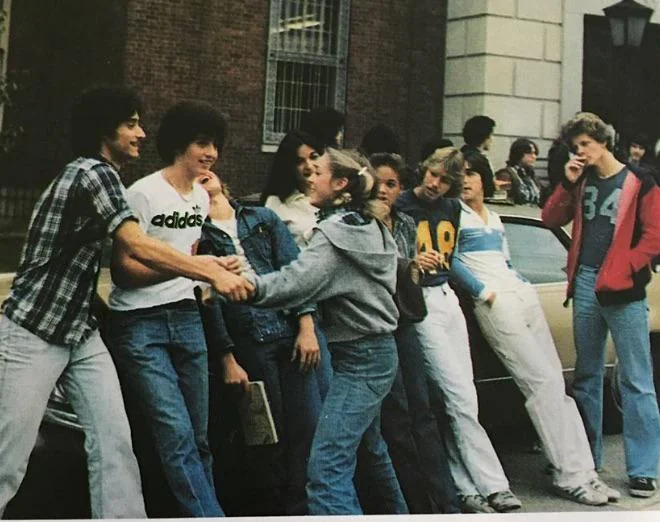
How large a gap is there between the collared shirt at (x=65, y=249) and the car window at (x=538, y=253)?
2.21 metres

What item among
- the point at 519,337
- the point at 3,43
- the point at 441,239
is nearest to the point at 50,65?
the point at 3,43

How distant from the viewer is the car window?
5.03 metres

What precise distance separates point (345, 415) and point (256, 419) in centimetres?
33

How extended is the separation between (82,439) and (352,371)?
0.91 metres

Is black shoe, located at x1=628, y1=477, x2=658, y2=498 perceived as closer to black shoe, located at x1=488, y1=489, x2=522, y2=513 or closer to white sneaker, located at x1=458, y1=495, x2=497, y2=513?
black shoe, located at x1=488, y1=489, x2=522, y2=513

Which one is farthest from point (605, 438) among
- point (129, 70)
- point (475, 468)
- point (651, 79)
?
point (129, 70)

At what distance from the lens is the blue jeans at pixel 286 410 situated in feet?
12.9

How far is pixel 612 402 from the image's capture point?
5215mm

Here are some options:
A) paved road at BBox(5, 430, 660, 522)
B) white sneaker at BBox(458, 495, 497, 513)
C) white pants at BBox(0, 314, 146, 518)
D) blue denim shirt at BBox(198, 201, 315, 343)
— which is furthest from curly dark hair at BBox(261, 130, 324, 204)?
white sneaker at BBox(458, 495, 497, 513)

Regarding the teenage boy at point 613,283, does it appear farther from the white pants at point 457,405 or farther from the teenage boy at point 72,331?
the teenage boy at point 72,331

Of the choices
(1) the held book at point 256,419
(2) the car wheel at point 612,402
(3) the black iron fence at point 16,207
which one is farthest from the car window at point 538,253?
(3) the black iron fence at point 16,207

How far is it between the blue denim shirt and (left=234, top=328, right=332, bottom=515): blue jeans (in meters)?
0.04

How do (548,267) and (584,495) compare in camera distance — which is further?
(548,267)

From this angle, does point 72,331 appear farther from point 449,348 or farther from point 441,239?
point 441,239
